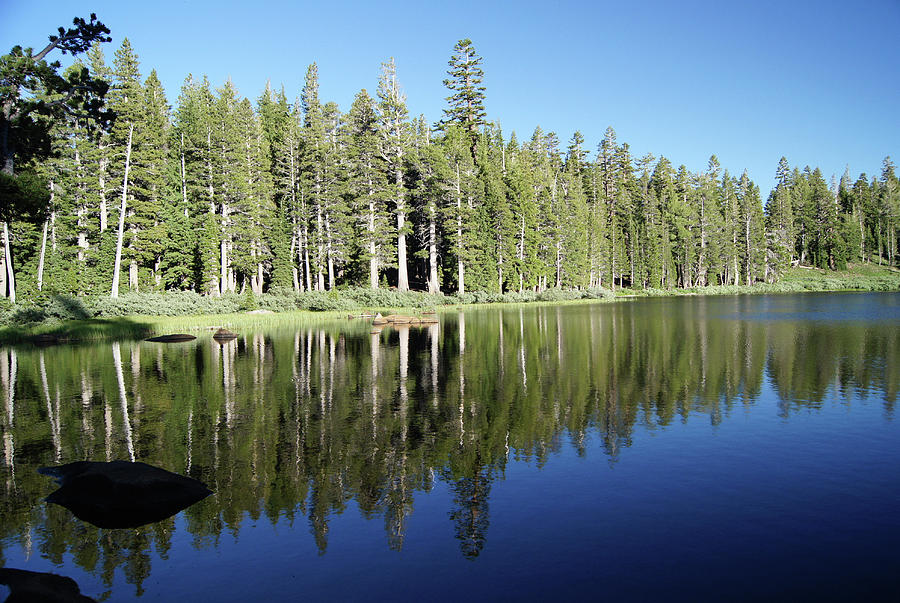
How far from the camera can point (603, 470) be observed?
11633 mm

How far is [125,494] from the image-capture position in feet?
33.0

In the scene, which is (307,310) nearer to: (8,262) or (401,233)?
(401,233)

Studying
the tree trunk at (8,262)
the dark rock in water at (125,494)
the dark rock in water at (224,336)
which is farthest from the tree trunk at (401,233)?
the dark rock in water at (125,494)

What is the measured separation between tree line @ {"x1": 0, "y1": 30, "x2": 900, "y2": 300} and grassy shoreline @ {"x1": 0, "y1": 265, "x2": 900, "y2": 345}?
3.52 meters

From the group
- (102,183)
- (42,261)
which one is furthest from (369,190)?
(42,261)

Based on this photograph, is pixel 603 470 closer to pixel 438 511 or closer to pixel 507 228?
Result: pixel 438 511

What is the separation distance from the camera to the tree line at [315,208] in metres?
53.0

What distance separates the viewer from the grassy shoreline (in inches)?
1499

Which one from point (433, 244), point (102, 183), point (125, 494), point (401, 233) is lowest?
point (125, 494)

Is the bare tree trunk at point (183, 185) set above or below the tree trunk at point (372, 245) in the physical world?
above

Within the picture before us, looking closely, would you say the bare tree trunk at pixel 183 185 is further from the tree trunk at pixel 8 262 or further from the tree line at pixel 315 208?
the tree trunk at pixel 8 262

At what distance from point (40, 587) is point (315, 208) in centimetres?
6287

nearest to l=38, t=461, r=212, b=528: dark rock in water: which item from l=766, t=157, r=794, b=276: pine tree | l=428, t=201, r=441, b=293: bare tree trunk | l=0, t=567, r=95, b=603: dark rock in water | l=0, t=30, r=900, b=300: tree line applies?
l=0, t=567, r=95, b=603: dark rock in water

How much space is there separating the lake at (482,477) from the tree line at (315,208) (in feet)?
47.4
